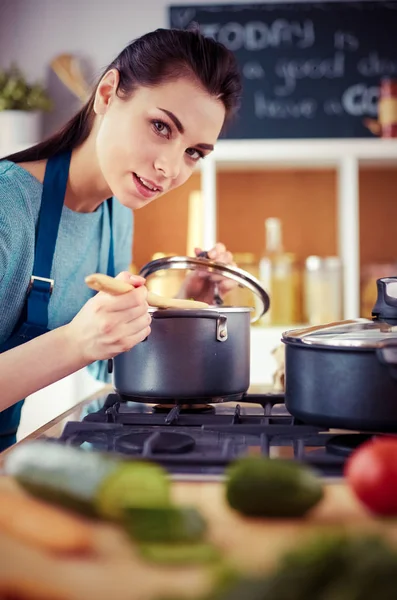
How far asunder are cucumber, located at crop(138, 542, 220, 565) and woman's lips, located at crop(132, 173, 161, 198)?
2.98ft

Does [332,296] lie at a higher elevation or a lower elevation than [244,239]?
lower

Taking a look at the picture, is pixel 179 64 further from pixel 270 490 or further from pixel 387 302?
pixel 270 490

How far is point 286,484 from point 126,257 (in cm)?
123

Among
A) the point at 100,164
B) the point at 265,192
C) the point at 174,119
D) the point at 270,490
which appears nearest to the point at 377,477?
the point at 270,490

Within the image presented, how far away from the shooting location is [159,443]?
732 mm

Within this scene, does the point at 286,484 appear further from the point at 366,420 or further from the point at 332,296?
the point at 332,296

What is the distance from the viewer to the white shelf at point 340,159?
2613mm

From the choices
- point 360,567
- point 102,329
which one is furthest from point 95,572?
point 102,329

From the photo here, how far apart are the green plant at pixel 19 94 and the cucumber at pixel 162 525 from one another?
2.54 meters

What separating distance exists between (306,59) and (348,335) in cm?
237

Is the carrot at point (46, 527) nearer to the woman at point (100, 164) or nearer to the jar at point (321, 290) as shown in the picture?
the woman at point (100, 164)

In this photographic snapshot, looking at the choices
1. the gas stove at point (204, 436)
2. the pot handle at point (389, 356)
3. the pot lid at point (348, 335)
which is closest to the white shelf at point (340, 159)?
the gas stove at point (204, 436)

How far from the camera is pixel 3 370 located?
0.97m

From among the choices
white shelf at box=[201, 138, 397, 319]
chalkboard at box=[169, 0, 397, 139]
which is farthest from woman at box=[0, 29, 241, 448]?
chalkboard at box=[169, 0, 397, 139]
